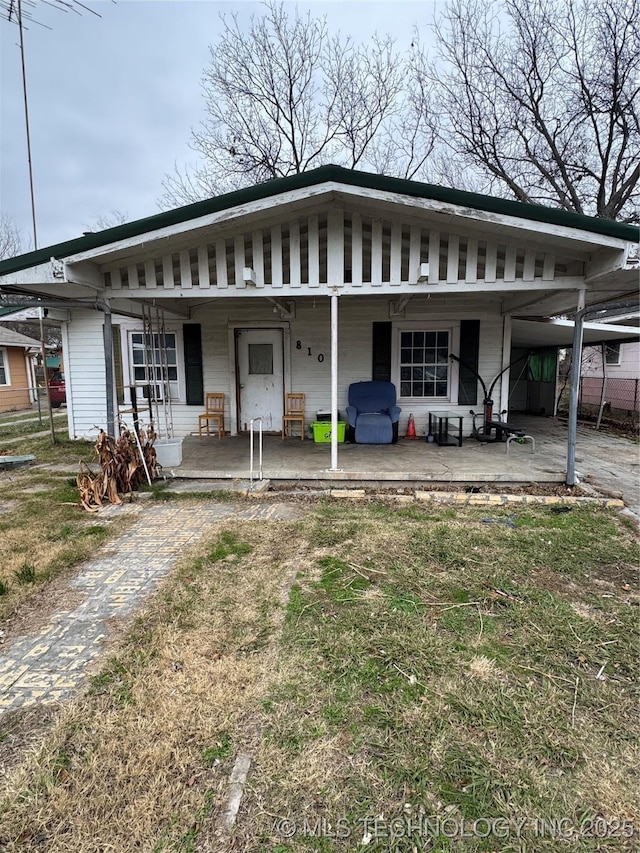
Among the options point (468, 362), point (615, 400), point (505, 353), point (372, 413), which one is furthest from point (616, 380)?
point (372, 413)

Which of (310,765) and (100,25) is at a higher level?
(100,25)

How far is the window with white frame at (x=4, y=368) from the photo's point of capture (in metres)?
16.7

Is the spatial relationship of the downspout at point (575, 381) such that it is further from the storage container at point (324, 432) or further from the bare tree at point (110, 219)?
the bare tree at point (110, 219)

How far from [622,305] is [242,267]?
3.87 metres

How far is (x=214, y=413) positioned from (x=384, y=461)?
3704 millimetres

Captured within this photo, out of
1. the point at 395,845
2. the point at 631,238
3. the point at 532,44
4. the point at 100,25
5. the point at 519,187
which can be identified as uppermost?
the point at 532,44

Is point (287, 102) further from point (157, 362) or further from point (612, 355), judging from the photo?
point (612, 355)

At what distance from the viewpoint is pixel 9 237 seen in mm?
25656

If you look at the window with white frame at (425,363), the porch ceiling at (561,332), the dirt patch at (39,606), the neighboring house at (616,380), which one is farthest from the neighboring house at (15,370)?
the neighboring house at (616,380)

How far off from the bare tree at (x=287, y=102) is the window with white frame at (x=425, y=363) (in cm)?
1132

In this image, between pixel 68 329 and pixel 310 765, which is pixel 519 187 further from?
pixel 310 765

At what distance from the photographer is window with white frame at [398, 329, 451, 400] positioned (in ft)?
26.0

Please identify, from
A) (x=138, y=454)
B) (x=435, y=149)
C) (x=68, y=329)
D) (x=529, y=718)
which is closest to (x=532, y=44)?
(x=435, y=149)

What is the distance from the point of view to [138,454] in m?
5.33
